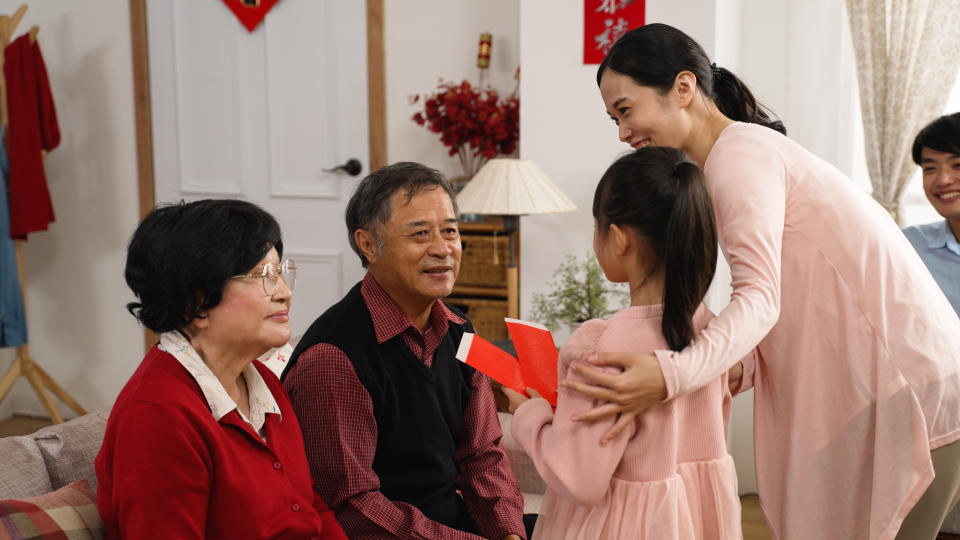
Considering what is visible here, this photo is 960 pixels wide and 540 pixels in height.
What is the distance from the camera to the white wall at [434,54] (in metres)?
3.79

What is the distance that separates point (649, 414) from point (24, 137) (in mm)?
3606

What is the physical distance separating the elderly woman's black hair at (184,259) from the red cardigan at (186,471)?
0.25 ft

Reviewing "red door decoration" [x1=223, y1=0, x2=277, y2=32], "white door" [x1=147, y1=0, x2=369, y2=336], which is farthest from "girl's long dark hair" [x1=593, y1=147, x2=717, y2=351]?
"red door decoration" [x1=223, y1=0, x2=277, y2=32]

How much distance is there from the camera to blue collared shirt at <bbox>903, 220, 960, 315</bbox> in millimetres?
2646

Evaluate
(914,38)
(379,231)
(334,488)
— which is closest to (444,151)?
(914,38)

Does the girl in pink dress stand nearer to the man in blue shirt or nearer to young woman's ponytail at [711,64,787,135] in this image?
young woman's ponytail at [711,64,787,135]

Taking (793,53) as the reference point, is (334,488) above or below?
below

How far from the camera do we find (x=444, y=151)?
3.92 m

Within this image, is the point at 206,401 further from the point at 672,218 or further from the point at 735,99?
the point at 735,99

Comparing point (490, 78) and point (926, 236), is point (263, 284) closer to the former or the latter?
point (926, 236)

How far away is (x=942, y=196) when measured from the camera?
2518 mm

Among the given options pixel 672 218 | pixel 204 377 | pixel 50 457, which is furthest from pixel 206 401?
pixel 672 218

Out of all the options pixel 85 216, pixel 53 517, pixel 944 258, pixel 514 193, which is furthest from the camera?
pixel 85 216

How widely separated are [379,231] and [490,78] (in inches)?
89.2
